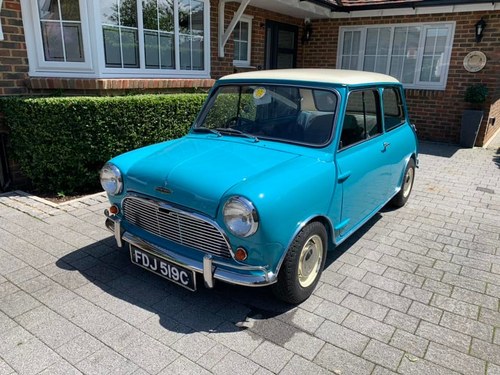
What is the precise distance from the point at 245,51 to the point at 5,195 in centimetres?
635

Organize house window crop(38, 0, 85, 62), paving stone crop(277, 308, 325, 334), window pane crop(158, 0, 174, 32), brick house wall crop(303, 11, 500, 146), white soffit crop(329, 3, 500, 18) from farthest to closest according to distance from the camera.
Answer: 1. brick house wall crop(303, 11, 500, 146)
2. white soffit crop(329, 3, 500, 18)
3. window pane crop(158, 0, 174, 32)
4. house window crop(38, 0, 85, 62)
5. paving stone crop(277, 308, 325, 334)

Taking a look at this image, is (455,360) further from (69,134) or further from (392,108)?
(69,134)

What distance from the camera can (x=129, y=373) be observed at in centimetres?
221

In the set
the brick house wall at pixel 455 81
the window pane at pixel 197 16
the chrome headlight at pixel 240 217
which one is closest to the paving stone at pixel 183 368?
the chrome headlight at pixel 240 217

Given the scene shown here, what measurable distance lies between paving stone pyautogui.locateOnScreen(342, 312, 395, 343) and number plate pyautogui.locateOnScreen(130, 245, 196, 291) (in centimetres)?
115

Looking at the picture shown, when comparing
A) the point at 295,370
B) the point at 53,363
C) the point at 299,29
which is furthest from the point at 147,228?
the point at 299,29

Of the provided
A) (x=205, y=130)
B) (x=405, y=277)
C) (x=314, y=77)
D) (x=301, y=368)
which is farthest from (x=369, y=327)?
(x=205, y=130)

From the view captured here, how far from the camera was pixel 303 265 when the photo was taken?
113 inches

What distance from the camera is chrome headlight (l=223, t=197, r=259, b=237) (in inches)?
93.0

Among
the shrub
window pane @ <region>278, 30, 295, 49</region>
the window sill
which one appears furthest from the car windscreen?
window pane @ <region>278, 30, 295, 49</region>

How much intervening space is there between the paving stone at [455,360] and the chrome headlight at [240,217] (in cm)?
139

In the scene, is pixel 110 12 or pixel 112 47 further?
pixel 112 47

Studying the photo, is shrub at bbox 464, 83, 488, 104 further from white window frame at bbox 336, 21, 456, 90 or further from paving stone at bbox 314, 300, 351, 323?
paving stone at bbox 314, 300, 351, 323

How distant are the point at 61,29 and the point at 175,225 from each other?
4.26m
